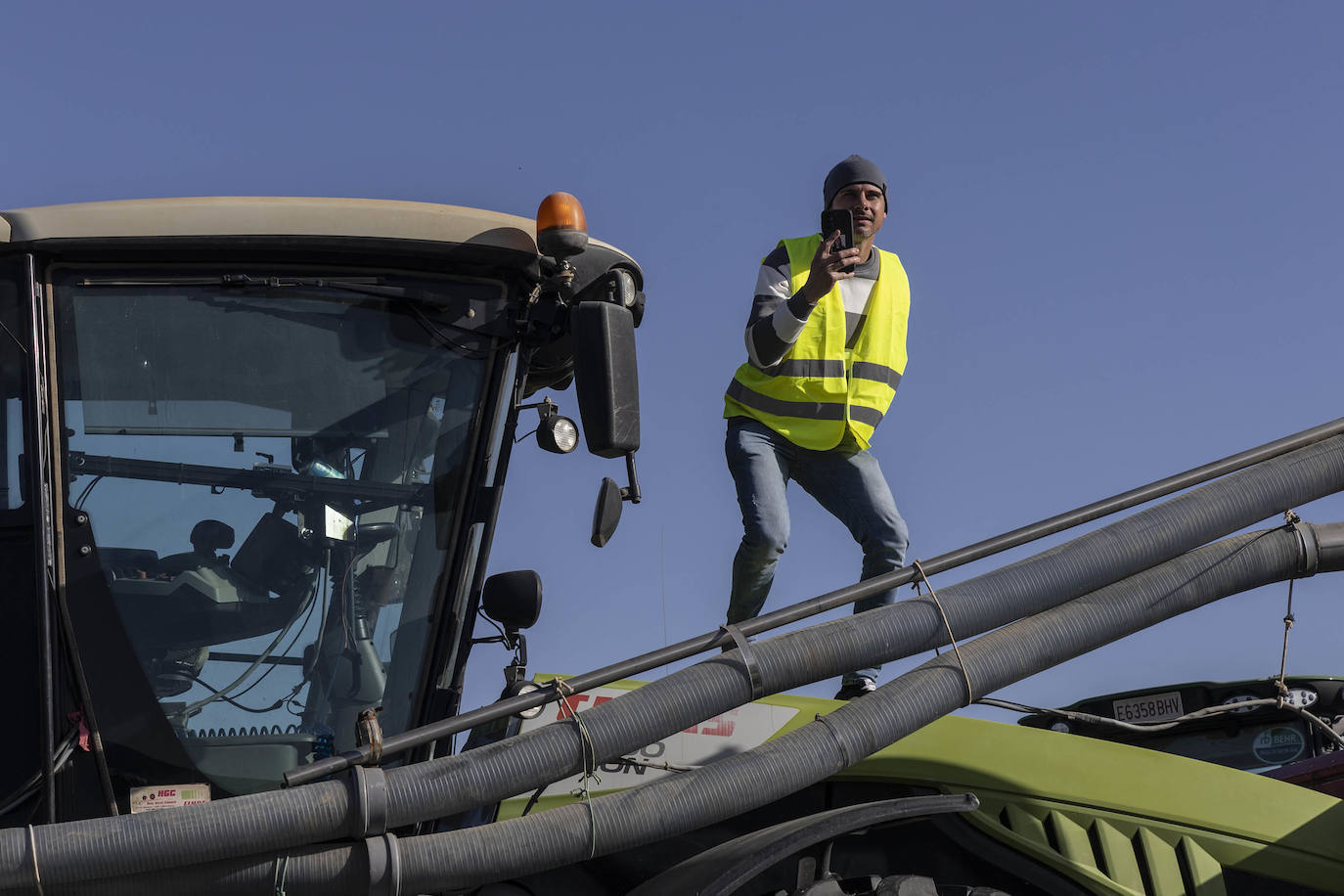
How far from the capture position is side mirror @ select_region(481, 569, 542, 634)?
4094 mm

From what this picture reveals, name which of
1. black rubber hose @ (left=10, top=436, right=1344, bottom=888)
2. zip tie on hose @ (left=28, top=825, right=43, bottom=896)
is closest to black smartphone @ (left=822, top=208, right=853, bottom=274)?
black rubber hose @ (left=10, top=436, right=1344, bottom=888)

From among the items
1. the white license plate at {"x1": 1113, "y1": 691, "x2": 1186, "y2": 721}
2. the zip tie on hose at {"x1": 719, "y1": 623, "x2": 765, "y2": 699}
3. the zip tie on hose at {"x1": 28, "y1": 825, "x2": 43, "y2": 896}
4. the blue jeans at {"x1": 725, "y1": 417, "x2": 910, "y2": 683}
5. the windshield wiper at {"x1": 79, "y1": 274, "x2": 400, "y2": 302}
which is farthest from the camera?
the white license plate at {"x1": 1113, "y1": 691, "x2": 1186, "y2": 721}

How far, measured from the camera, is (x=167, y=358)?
12.8ft

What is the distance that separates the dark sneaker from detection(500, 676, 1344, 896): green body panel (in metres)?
0.23

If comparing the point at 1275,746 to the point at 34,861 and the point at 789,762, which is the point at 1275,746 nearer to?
the point at 789,762

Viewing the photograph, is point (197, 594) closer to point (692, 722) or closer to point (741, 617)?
point (692, 722)

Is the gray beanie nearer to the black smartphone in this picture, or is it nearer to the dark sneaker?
the black smartphone

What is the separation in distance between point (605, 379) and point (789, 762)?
1.05 meters

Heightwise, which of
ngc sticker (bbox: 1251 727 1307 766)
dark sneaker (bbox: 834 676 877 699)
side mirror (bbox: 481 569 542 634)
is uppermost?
side mirror (bbox: 481 569 542 634)

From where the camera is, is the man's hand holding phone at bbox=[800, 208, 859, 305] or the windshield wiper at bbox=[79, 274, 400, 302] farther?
the man's hand holding phone at bbox=[800, 208, 859, 305]

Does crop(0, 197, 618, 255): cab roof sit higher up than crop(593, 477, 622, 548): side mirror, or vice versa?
crop(0, 197, 618, 255): cab roof

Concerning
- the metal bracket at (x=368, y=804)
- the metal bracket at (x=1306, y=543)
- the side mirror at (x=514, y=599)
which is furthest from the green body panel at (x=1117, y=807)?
the metal bracket at (x=368, y=804)

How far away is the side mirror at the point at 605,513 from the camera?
396 cm

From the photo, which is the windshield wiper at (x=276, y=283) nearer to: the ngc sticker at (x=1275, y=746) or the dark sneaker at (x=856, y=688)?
the dark sneaker at (x=856, y=688)
